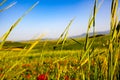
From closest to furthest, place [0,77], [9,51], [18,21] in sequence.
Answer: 1. [18,21]
2. [0,77]
3. [9,51]

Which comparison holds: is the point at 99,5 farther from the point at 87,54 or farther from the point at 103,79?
the point at 103,79

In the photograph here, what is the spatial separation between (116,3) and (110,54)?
0.33m

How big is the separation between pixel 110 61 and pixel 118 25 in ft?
0.91

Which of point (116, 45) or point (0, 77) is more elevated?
point (116, 45)

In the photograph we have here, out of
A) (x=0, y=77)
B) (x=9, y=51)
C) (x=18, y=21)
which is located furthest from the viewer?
(x=9, y=51)

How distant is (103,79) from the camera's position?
2143 mm

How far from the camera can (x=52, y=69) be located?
8.14 m

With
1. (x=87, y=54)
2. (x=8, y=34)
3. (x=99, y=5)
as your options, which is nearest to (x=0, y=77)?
(x=8, y=34)

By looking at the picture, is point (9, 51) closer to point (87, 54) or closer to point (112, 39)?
point (87, 54)

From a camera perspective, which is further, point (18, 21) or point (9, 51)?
point (9, 51)

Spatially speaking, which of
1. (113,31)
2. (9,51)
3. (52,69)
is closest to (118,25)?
(113,31)

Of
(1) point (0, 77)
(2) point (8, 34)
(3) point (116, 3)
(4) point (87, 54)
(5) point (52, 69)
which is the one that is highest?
(3) point (116, 3)

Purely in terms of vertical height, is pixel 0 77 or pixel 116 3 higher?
pixel 116 3

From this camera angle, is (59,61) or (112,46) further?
(59,61)
